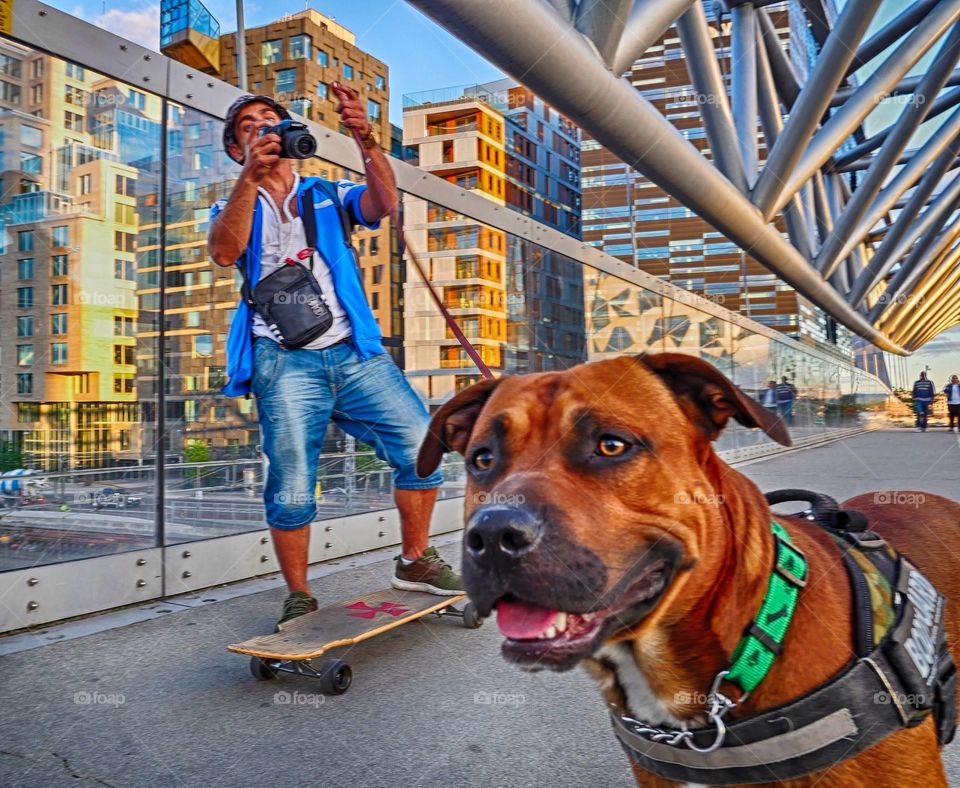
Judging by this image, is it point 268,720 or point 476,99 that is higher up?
point 476,99

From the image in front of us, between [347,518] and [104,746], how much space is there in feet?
9.18

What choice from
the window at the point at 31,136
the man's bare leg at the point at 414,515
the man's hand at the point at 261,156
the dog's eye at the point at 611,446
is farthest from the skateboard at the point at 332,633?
the window at the point at 31,136

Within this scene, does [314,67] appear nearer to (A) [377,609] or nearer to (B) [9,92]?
(B) [9,92]

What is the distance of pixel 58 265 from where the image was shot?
3438mm

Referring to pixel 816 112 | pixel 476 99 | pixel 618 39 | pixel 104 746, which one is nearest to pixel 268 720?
pixel 104 746

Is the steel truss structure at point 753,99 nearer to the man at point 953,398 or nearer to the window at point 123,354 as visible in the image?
the window at point 123,354

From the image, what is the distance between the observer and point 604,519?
1.48 m

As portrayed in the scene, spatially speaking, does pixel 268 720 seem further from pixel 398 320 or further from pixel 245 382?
pixel 398 320

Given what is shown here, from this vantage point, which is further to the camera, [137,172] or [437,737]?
[137,172]

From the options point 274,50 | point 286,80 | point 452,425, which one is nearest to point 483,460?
point 452,425

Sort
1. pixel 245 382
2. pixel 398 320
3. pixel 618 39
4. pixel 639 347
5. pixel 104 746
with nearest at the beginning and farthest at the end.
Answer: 1. pixel 104 746
2. pixel 245 382
3. pixel 618 39
4. pixel 398 320
5. pixel 639 347

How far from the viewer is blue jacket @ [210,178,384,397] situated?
10.1ft

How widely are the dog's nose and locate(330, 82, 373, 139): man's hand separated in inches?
76.3

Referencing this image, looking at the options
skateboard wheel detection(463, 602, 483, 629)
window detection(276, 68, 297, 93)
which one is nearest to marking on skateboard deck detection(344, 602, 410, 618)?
skateboard wheel detection(463, 602, 483, 629)
